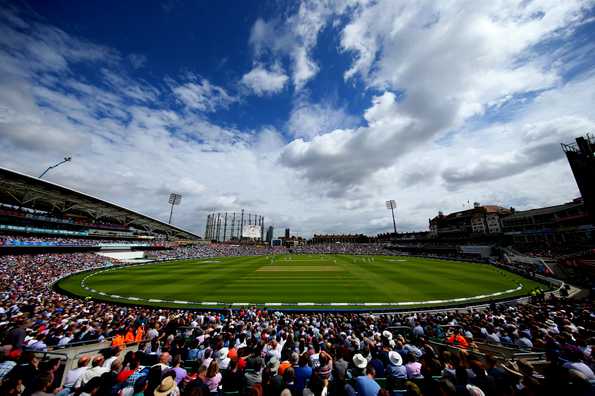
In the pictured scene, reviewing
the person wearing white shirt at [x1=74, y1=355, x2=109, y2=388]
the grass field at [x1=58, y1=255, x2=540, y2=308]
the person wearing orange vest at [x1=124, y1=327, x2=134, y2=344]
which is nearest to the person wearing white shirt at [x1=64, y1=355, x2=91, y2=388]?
the person wearing white shirt at [x1=74, y1=355, x2=109, y2=388]

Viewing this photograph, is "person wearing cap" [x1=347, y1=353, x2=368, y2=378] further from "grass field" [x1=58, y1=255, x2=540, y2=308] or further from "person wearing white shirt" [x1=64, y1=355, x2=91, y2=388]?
"grass field" [x1=58, y1=255, x2=540, y2=308]

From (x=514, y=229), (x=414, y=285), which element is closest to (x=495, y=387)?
(x=414, y=285)

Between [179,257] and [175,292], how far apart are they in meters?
44.4

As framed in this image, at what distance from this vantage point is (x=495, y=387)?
397 cm

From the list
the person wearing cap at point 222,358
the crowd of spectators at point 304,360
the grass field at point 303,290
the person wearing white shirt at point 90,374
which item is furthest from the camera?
the grass field at point 303,290

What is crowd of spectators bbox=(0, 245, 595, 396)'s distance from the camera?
3777 millimetres

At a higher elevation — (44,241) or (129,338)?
(44,241)

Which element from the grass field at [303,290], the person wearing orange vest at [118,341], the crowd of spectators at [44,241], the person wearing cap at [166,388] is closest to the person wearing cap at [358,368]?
the person wearing cap at [166,388]

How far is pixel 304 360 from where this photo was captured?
4867 mm

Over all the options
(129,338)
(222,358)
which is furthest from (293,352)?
(129,338)

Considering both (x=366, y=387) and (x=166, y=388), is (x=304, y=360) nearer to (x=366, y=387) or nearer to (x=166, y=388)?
(x=366, y=387)

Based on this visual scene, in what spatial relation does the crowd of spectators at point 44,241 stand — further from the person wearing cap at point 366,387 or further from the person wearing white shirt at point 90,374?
the person wearing cap at point 366,387

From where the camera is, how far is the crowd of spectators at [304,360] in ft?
12.4

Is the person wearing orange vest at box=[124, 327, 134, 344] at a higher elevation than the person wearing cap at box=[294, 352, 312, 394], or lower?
lower
